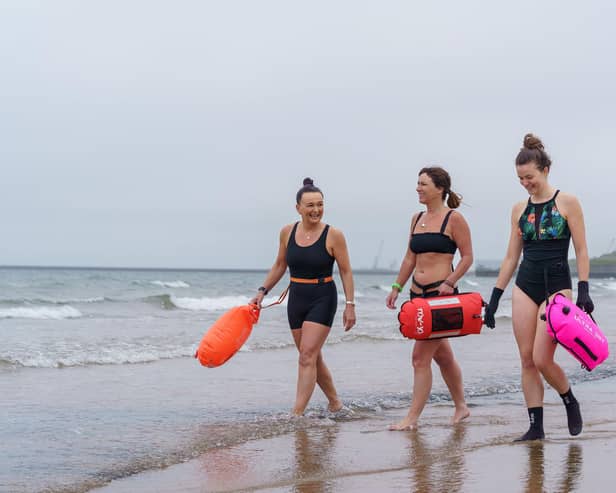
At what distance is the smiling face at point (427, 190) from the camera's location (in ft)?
21.0

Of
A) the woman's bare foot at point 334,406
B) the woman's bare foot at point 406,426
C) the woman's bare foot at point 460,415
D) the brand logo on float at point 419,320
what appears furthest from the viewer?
the woman's bare foot at point 334,406

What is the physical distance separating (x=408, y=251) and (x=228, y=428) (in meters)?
1.94

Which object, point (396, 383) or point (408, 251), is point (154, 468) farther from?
point (396, 383)

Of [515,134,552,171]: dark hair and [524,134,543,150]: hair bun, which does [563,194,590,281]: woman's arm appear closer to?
[515,134,552,171]: dark hair

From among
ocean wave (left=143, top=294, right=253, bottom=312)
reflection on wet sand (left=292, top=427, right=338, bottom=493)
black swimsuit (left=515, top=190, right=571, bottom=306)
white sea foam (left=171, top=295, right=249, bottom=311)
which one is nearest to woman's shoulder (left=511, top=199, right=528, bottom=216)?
black swimsuit (left=515, top=190, right=571, bottom=306)

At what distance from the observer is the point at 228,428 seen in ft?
21.8

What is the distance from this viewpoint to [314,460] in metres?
5.28

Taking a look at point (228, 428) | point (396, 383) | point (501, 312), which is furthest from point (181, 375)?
point (501, 312)

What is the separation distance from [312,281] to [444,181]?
4.31ft

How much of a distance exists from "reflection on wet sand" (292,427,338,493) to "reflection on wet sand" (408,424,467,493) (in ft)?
1.58

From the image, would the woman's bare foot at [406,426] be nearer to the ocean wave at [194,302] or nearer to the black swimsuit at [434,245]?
the black swimsuit at [434,245]

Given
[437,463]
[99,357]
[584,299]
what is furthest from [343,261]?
[99,357]

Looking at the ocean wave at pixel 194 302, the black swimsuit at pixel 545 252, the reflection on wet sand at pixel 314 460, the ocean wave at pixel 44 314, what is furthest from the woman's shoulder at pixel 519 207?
A: the ocean wave at pixel 194 302

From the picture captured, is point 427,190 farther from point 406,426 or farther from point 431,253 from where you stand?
point 406,426
